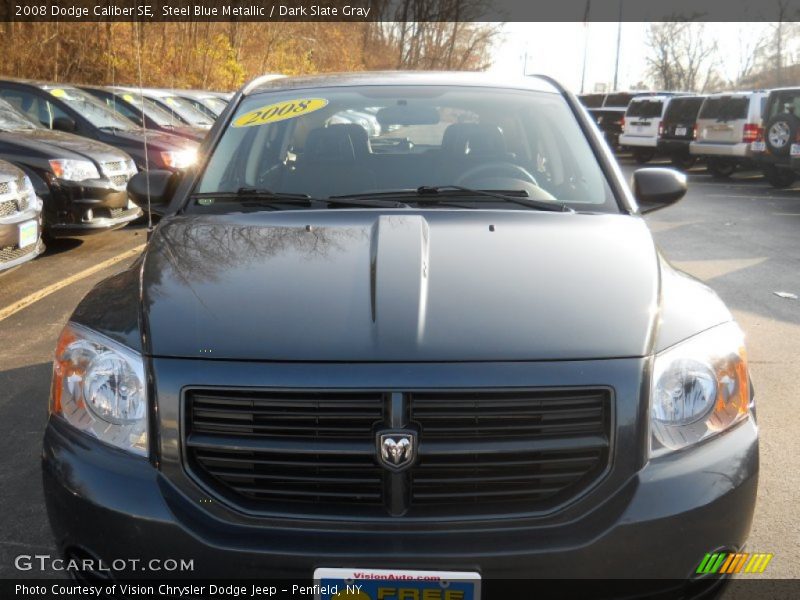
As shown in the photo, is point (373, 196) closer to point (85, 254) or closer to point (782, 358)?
point (782, 358)

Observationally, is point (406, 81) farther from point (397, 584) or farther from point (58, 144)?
point (58, 144)

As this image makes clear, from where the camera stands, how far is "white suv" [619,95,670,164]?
23.4 meters

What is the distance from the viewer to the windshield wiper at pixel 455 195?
3273 mm

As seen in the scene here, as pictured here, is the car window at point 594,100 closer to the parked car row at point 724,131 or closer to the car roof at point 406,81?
the parked car row at point 724,131

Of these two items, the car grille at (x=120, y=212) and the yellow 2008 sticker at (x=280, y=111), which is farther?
the car grille at (x=120, y=212)

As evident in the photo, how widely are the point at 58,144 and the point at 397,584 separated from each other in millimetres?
8267

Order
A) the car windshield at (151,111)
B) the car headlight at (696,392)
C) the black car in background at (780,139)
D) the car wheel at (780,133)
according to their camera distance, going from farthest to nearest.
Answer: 1. the car wheel at (780,133)
2. the black car in background at (780,139)
3. the car windshield at (151,111)
4. the car headlight at (696,392)

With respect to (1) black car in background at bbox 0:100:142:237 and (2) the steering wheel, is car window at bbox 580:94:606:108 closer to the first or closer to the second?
(1) black car in background at bbox 0:100:142:237

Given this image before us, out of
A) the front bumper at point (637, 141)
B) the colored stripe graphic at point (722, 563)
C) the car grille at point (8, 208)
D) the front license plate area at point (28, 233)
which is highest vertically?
the colored stripe graphic at point (722, 563)

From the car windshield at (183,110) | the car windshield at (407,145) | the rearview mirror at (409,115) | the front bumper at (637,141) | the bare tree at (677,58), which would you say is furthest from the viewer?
the bare tree at (677,58)

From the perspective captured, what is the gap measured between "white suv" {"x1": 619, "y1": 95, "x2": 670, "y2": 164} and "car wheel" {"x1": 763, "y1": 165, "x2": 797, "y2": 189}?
Answer: 5.65 metres
